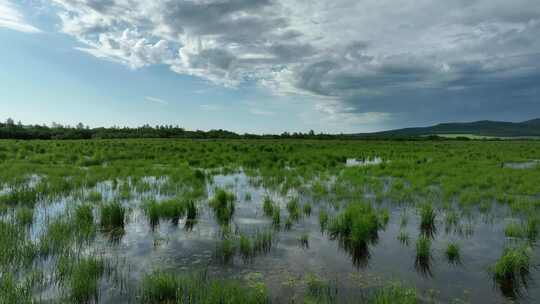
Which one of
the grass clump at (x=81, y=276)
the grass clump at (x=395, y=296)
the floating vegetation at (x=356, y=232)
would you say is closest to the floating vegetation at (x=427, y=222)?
the floating vegetation at (x=356, y=232)

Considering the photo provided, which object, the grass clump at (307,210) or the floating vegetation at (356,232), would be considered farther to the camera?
the grass clump at (307,210)

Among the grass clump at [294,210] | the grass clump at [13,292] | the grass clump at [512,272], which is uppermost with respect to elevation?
the grass clump at [13,292]

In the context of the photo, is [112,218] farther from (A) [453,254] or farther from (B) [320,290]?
(A) [453,254]

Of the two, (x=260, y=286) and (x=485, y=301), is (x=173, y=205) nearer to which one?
(x=260, y=286)

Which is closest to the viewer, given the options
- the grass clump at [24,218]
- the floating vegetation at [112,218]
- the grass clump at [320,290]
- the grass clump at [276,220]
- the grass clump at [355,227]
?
the grass clump at [320,290]

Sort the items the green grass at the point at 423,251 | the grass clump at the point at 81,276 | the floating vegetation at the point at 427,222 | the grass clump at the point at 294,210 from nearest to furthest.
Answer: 1. the grass clump at the point at 81,276
2. the green grass at the point at 423,251
3. the floating vegetation at the point at 427,222
4. the grass clump at the point at 294,210

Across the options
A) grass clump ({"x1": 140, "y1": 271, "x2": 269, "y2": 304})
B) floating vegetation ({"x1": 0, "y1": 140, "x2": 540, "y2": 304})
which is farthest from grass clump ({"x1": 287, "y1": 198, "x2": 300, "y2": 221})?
grass clump ({"x1": 140, "y1": 271, "x2": 269, "y2": 304})

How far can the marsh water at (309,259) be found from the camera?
197 inches

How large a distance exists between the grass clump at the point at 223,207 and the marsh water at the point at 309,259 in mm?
260

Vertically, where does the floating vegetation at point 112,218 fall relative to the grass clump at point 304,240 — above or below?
above

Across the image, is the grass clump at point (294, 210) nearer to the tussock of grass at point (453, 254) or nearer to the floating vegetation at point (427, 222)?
the floating vegetation at point (427, 222)

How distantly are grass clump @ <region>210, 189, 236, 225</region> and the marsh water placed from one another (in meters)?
0.26

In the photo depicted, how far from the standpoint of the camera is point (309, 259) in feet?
20.6

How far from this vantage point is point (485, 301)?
15.7 feet
